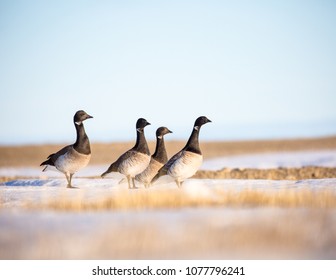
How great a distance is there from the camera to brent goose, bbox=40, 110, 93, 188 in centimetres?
907

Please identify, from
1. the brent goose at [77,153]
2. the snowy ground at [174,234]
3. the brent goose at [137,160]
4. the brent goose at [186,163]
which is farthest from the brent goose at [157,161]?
the snowy ground at [174,234]

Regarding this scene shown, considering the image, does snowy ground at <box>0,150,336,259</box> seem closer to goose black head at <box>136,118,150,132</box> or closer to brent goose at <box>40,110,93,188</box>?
brent goose at <box>40,110,93,188</box>

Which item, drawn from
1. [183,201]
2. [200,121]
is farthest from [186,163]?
[183,201]

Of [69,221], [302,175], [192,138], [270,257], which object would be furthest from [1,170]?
[270,257]

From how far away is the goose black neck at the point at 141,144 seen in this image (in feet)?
29.3

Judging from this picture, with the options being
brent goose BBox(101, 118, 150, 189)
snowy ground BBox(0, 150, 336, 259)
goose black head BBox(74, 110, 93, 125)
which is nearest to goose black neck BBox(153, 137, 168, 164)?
brent goose BBox(101, 118, 150, 189)

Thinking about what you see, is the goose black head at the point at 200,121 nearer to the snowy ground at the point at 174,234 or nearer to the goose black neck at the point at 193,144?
the goose black neck at the point at 193,144

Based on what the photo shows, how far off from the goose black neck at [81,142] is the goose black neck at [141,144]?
790mm

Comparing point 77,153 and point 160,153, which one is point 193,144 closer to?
point 160,153

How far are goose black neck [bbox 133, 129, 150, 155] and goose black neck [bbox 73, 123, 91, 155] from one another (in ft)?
2.59

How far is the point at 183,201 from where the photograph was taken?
7.38 meters

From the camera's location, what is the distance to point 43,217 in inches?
267

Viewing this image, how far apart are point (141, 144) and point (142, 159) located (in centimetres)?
29

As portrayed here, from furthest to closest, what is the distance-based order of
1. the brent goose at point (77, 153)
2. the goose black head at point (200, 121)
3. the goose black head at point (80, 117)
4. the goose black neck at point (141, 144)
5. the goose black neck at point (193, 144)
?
1. the goose black head at point (80, 117)
2. the brent goose at point (77, 153)
3. the goose black neck at point (141, 144)
4. the goose black head at point (200, 121)
5. the goose black neck at point (193, 144)
